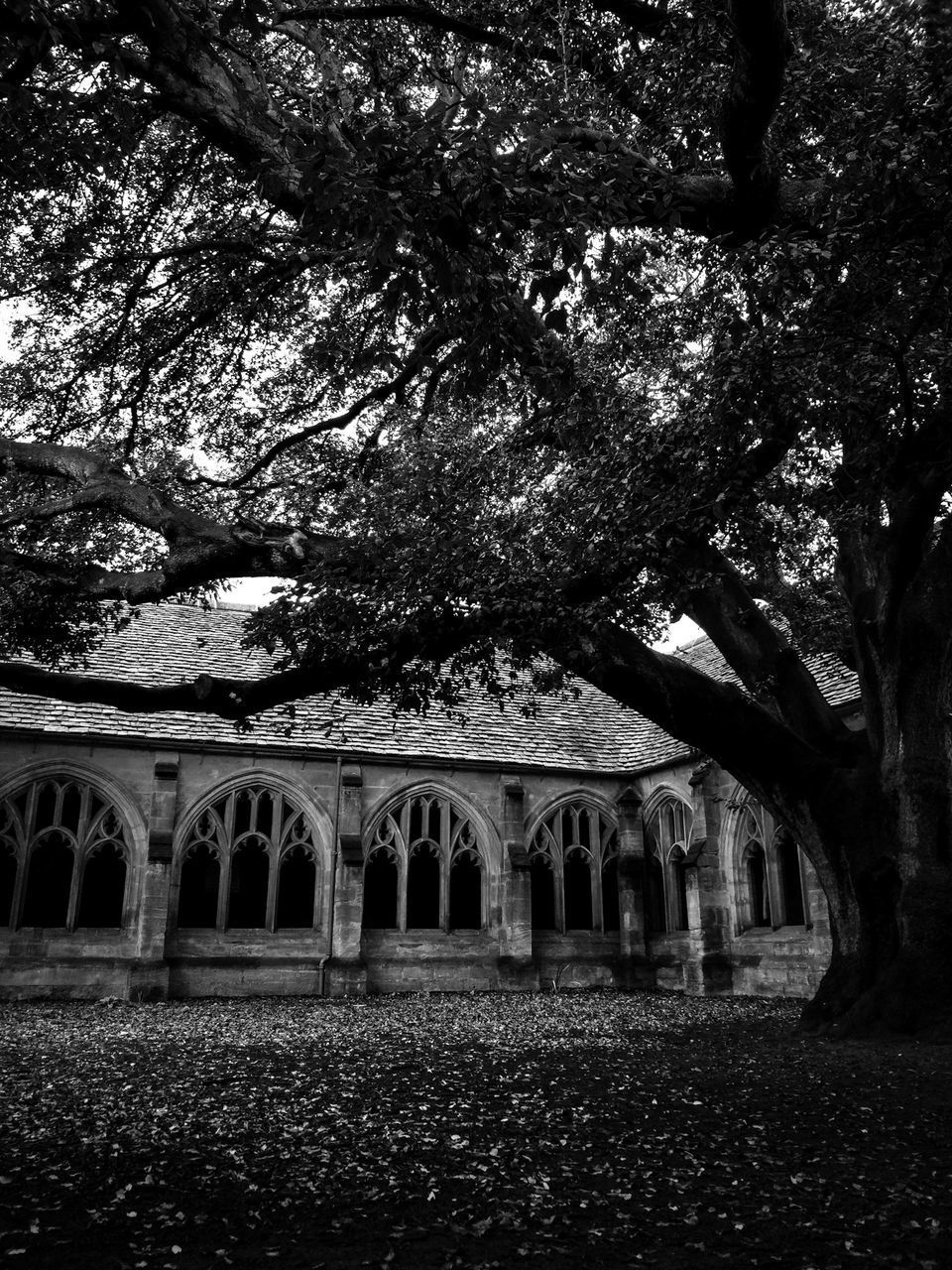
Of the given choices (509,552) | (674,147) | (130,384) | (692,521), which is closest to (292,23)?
(674,147)

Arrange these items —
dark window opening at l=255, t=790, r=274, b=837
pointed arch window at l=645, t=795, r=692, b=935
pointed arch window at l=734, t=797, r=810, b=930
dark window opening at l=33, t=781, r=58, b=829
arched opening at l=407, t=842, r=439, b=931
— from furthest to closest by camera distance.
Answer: arched opening at l=407, t=842, r=439, b=931, pointed arch window at l=645, t=795, r=692, b=935, dark window opening at l=255, t=790, r=274, b=837, dark window opening at l=33, t=781, r=58, b=829, pointed arch window at l=734, t=797, r=810, b=930

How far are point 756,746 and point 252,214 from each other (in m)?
8.44

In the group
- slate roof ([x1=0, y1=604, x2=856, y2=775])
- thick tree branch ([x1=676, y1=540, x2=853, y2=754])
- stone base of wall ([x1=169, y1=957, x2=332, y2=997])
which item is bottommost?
→ stone base of wall ([x1=169, y1=957, x2=332, y2=997])

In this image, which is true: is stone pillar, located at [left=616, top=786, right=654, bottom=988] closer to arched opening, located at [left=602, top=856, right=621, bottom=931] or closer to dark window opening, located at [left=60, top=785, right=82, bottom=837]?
arched opening, located at [left=602, top=856, right=621, bottom=931]

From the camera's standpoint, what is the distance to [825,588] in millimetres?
12547

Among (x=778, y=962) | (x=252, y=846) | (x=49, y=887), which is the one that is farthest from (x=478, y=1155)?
(x=49, y=887)

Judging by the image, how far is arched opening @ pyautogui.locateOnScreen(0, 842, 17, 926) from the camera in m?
18.7

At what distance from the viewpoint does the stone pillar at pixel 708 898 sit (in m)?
18.8

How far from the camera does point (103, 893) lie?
21.4 metres

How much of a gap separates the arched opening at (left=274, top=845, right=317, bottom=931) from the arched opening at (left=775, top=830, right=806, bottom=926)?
10161 millimetres

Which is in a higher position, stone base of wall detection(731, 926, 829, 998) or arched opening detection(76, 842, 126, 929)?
arched opening detection(76, 842, 126, 929)

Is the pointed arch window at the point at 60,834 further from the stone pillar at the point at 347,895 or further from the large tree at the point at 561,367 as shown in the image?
the large tree at the point at 561,367

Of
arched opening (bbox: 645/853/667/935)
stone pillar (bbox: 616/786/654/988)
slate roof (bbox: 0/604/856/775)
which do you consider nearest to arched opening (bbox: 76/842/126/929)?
slate roof (bbox: 0/604/856/775)

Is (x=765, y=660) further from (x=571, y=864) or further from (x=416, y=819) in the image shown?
(x=571, y=864)
